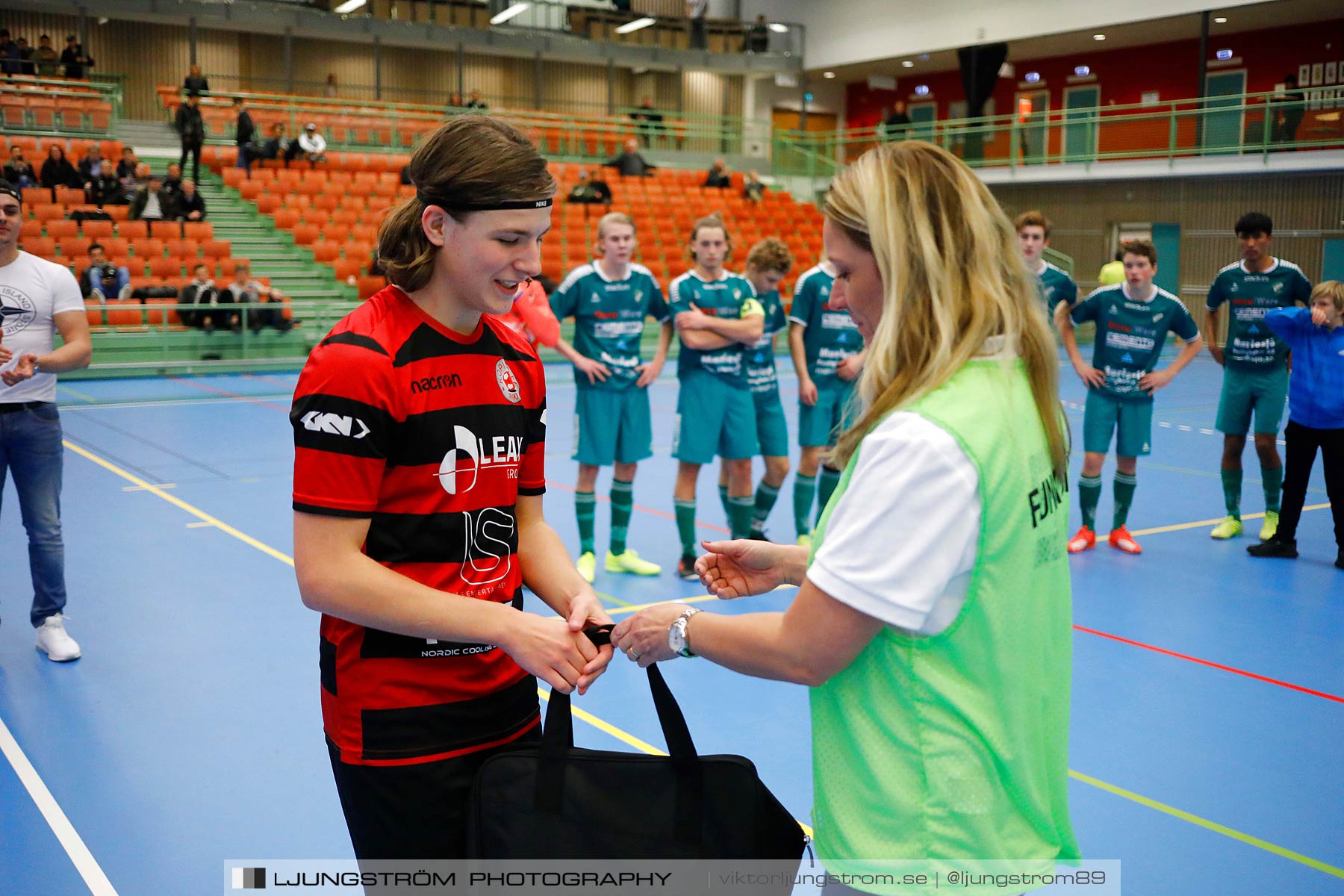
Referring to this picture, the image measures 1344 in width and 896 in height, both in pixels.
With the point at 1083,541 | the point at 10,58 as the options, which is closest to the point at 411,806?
the point at 1083,541

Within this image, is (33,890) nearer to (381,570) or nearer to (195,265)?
(381,570)

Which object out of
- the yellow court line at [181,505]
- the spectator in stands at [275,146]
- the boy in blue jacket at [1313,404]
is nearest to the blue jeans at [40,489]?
the yellow court line at [181,505]

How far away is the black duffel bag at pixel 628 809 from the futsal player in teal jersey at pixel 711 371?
4.89 m

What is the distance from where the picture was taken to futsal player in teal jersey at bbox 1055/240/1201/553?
7469 mm

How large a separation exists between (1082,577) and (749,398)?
2.32m

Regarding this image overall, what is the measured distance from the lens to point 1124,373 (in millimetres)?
7504

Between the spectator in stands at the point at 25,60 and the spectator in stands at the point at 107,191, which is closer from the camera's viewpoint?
the spectator in stands at the point at 107,191

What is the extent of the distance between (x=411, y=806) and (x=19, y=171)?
19141 millimetres

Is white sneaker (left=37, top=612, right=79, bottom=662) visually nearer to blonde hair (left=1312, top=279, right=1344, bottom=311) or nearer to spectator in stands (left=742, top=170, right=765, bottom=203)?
blonde hair (left=1312, top=279, right=1344, bottom=311)

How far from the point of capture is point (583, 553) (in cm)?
670

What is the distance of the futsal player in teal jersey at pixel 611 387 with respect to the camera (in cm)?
669

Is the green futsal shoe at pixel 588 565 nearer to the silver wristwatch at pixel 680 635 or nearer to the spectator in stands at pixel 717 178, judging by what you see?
the silver wristwatch at pixel 680 635

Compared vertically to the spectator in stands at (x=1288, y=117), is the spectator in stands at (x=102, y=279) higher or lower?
lower

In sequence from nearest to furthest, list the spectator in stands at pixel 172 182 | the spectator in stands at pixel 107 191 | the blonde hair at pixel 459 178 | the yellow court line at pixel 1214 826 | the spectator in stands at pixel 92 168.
Answer: the blonde hair at pixel 459 178
the yellow court line at pixel 1214 826
the spectator in stands at pixel 107 191
the spectator in stands at pixel 92 168
the spectator in stands at pixel 172 182
